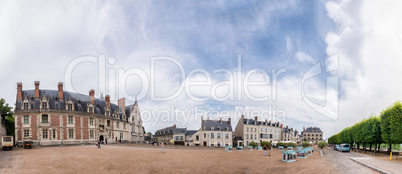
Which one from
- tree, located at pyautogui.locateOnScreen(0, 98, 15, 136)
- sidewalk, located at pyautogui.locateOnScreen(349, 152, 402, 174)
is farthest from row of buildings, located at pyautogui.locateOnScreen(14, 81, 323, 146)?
sidewalk, located at pyautogui.locateOnScreen(349, 152, 402, 174)

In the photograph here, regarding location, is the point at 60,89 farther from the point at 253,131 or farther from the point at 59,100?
the point at 253,131

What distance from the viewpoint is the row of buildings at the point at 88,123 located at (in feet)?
153

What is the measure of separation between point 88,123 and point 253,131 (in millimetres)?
49577

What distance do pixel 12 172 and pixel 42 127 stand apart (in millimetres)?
36003

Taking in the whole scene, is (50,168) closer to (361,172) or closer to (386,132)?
(361,172)

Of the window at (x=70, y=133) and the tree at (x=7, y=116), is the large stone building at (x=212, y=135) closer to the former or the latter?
the window at (x=70, y=133)

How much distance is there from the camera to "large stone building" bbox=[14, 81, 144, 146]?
4656cm

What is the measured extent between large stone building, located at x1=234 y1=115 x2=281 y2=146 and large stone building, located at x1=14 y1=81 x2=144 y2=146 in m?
39.4

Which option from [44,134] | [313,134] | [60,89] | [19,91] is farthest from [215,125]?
[313,134]

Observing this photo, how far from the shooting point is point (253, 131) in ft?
257

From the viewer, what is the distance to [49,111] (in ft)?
155

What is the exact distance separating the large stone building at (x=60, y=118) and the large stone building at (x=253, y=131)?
39371 millimetres

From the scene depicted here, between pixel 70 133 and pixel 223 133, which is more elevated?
pixel 70 133

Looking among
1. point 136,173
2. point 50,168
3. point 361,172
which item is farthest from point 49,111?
point 361,172
